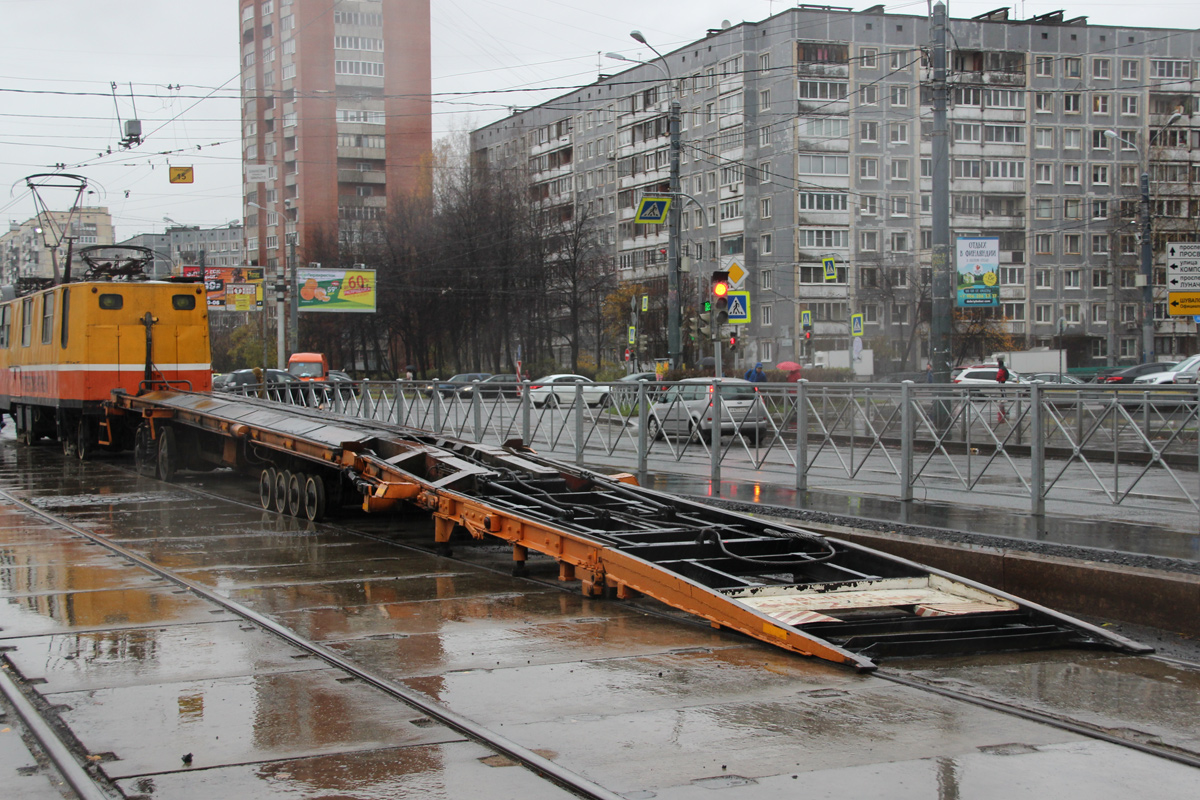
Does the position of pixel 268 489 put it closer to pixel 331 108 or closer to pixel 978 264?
pixel 978 264

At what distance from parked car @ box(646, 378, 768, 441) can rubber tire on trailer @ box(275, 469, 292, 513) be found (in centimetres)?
488

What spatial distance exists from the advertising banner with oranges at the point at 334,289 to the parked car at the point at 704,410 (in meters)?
39.7

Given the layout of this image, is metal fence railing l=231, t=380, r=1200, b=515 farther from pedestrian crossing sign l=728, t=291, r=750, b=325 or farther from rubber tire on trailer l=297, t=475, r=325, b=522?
pedestrian crossing sign l=728, t=291, r=750, b=325

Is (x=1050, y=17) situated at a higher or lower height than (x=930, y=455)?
higher

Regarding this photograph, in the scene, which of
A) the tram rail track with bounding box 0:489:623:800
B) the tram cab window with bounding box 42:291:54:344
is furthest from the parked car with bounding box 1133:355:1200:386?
the tram rail track with bounding box 0:489:623:800

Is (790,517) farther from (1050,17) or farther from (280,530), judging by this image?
(1050,17)

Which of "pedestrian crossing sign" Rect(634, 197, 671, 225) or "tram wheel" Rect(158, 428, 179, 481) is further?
"pedestrian crossing sign" Rect(634, 197, 671, 225)

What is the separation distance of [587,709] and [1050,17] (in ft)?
246

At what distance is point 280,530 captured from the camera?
12.4 meters

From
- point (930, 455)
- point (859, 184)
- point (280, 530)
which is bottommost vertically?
point (280, 530)

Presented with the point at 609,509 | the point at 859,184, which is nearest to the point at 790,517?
the point at 609,509

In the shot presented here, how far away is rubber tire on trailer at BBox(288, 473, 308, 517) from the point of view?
519 inches

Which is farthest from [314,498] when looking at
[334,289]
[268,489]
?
[334,289]

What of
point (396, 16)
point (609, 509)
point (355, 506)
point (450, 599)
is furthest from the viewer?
point (396, 16)
